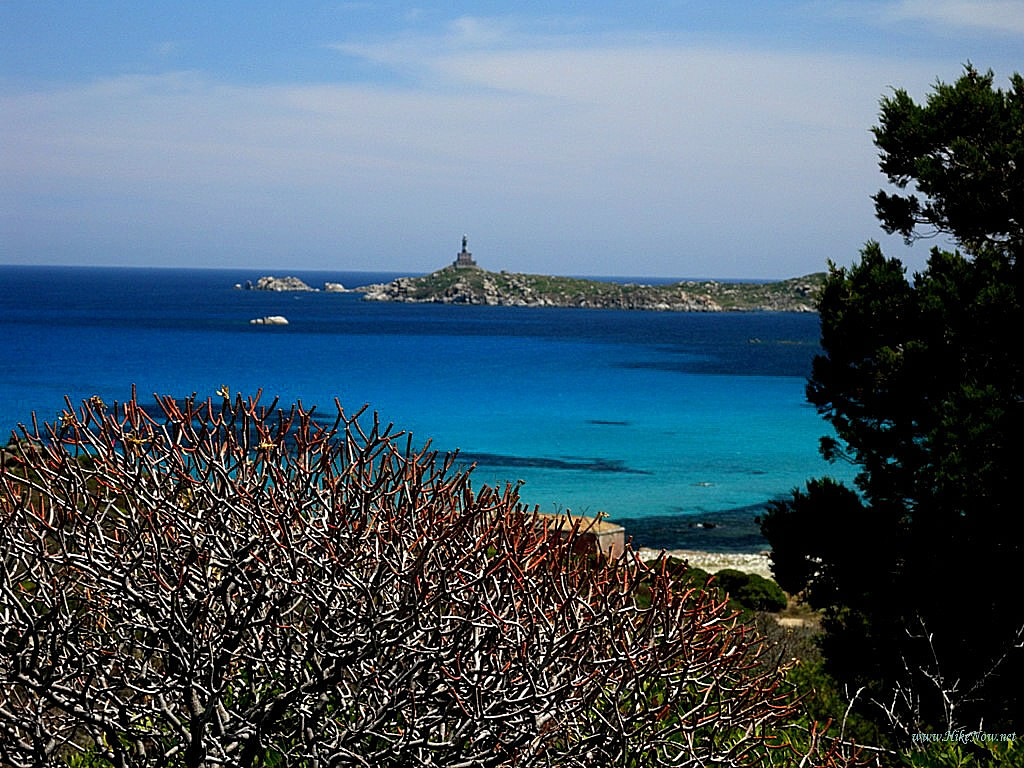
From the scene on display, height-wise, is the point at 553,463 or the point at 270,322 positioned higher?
the point at 270,322

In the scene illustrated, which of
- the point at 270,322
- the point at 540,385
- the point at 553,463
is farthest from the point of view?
the point at 270,322

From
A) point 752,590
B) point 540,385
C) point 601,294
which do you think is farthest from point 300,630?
point 601,294

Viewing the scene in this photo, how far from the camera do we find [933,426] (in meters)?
14.0

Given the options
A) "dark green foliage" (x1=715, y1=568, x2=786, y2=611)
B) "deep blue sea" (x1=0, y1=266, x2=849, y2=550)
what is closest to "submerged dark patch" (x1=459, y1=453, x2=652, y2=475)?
"deep blue sea" (x1=0, y1=266, x2=849, y2=550)

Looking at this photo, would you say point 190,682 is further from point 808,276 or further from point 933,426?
point 808,276

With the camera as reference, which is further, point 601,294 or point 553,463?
point 601,294

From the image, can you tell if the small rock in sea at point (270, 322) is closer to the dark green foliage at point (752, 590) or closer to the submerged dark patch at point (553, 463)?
the submerged dark patch at point (553, 463)

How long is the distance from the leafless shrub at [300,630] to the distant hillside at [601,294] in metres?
168

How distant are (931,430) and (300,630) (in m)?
10.4

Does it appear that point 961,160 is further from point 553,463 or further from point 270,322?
point 270,322

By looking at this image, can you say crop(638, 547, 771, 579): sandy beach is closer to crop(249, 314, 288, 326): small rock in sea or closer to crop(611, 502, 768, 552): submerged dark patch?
crop(611, 502, 768, 552): submerged dark patch

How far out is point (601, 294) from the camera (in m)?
178

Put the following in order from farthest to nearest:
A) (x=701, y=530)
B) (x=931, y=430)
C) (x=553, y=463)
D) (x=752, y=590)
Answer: (x=553, y=463)
(x=701, y=530)
(x=752, y=590)
(x=931, y=430)

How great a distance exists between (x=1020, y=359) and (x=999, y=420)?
51.2 inches
